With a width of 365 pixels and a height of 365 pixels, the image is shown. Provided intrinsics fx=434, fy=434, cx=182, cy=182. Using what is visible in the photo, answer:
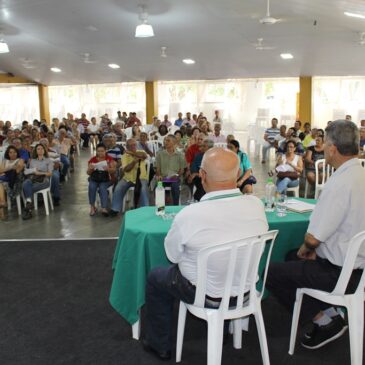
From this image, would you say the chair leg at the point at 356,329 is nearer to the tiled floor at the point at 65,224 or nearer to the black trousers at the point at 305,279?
the black trousers at the point at 305,279

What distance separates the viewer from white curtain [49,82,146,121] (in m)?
18.1

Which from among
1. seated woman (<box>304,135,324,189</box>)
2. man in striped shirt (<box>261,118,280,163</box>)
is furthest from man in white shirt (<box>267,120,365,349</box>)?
man in striped shirt (<box>261,118,280,163</box>)

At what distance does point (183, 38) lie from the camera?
952 cm

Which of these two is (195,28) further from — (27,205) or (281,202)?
(281,202)

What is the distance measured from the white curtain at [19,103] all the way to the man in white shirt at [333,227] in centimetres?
1788

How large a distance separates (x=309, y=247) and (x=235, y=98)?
15644mm

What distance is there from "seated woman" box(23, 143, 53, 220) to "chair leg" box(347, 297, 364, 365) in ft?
14.2

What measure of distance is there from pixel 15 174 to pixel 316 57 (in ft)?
28.4

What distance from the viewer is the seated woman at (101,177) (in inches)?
220

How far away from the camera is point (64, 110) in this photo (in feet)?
62.6

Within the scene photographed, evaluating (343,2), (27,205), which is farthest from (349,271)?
(343,2)

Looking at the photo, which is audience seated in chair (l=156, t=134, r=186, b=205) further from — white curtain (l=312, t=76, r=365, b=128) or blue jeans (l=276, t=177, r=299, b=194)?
white curtain (l=312, t=76, r=365, b=128)

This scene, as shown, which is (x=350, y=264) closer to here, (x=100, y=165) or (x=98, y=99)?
(x=100, y=165)

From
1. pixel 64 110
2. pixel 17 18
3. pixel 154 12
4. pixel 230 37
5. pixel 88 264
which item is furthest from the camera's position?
pixel 64 110
